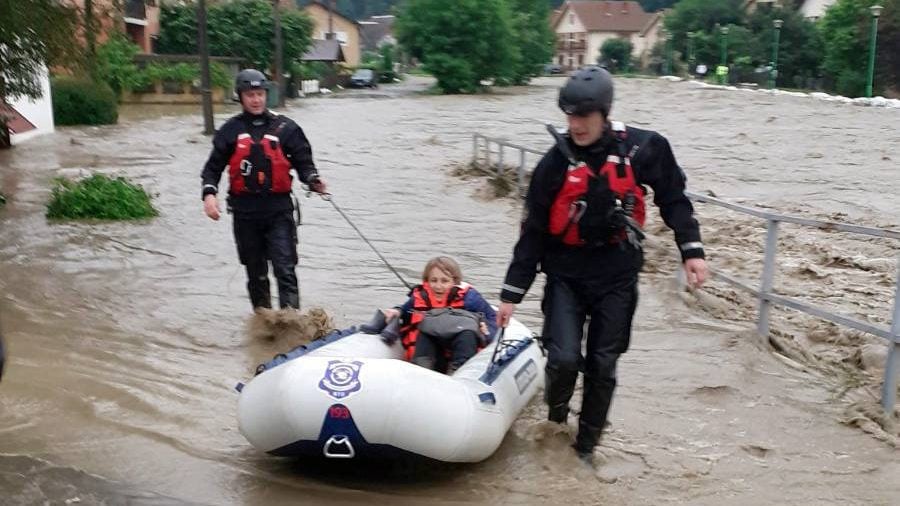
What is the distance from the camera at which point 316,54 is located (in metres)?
69.3

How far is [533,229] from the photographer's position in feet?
15.7

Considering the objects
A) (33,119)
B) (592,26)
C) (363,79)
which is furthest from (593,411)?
(592,26)

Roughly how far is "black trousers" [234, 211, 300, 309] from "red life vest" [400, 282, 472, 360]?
149 centimetres

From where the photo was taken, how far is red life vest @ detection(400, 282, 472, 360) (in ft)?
19.9

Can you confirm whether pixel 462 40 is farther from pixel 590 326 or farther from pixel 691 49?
pixel 590 326

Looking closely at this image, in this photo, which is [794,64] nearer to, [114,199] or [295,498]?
[114,199]

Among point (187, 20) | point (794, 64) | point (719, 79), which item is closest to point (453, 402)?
point (187, 20)

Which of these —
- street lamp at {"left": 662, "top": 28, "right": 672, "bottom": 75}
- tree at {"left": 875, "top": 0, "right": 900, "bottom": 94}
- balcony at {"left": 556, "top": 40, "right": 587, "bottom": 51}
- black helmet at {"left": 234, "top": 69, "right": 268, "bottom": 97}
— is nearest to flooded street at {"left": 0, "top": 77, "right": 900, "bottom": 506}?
black helmet at {"left": 234, "top": 69, "right": 268, "bottom": 97}

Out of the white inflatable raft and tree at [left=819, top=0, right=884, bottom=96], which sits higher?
tree at [left=819, top=0, right=884, bottom=96]

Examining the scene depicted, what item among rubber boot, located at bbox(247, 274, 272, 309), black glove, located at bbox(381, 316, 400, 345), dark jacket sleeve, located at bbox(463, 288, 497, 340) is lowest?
rubber boot, located at bbox(247, 274, 272, 309)

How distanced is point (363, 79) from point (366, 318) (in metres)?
58.8

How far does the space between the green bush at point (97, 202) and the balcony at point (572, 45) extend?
102m

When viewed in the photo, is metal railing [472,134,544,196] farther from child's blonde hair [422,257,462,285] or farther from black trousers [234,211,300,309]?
child's blonde hair [422,257,462,285]

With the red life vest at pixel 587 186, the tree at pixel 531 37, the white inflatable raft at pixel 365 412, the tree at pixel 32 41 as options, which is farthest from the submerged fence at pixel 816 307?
the tree at pixel 531 37
